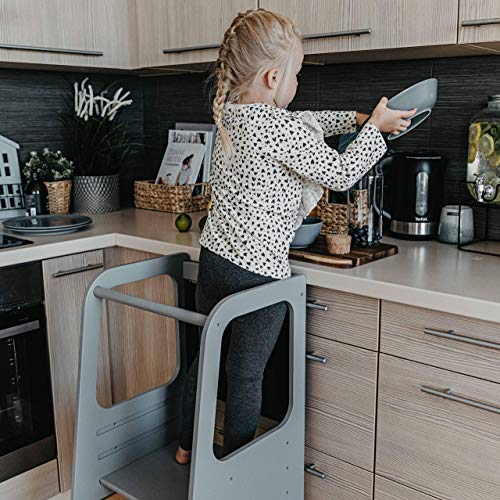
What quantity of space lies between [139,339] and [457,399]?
Answer: 112 cm

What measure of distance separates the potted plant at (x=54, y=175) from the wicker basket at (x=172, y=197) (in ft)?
0.93

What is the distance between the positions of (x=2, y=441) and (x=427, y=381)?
128 centimetres

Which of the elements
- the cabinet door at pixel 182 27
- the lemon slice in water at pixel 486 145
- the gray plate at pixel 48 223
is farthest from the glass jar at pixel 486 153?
the gray plate at pixel 48 223

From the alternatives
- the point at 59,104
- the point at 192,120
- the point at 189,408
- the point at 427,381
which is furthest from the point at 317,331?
the point at 59,104

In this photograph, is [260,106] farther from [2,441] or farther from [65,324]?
[2,441]

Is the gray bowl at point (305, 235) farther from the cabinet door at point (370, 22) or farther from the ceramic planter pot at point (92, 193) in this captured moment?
the ceramic planter pot at point (92, 193)

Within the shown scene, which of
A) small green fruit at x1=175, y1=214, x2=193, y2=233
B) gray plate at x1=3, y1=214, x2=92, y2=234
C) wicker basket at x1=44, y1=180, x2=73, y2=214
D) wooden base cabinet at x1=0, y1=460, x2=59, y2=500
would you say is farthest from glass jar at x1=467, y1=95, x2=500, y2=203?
wooden base cabinet at x1=0, y1=460, x2=59, y2=500

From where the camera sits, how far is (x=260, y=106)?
159cm

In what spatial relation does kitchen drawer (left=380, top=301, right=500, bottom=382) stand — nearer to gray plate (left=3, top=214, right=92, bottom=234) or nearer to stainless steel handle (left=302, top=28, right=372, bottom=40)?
stainless steel handle (left=302, top=28, right=372, bottom=40)

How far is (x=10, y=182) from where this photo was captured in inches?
98.5

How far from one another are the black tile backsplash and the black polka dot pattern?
1.51 ft

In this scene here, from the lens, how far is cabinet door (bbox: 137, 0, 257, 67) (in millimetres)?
2131

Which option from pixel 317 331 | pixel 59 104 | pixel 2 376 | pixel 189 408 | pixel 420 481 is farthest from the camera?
pixel 59 104

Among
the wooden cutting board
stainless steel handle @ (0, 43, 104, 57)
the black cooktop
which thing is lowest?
the black cooktop
